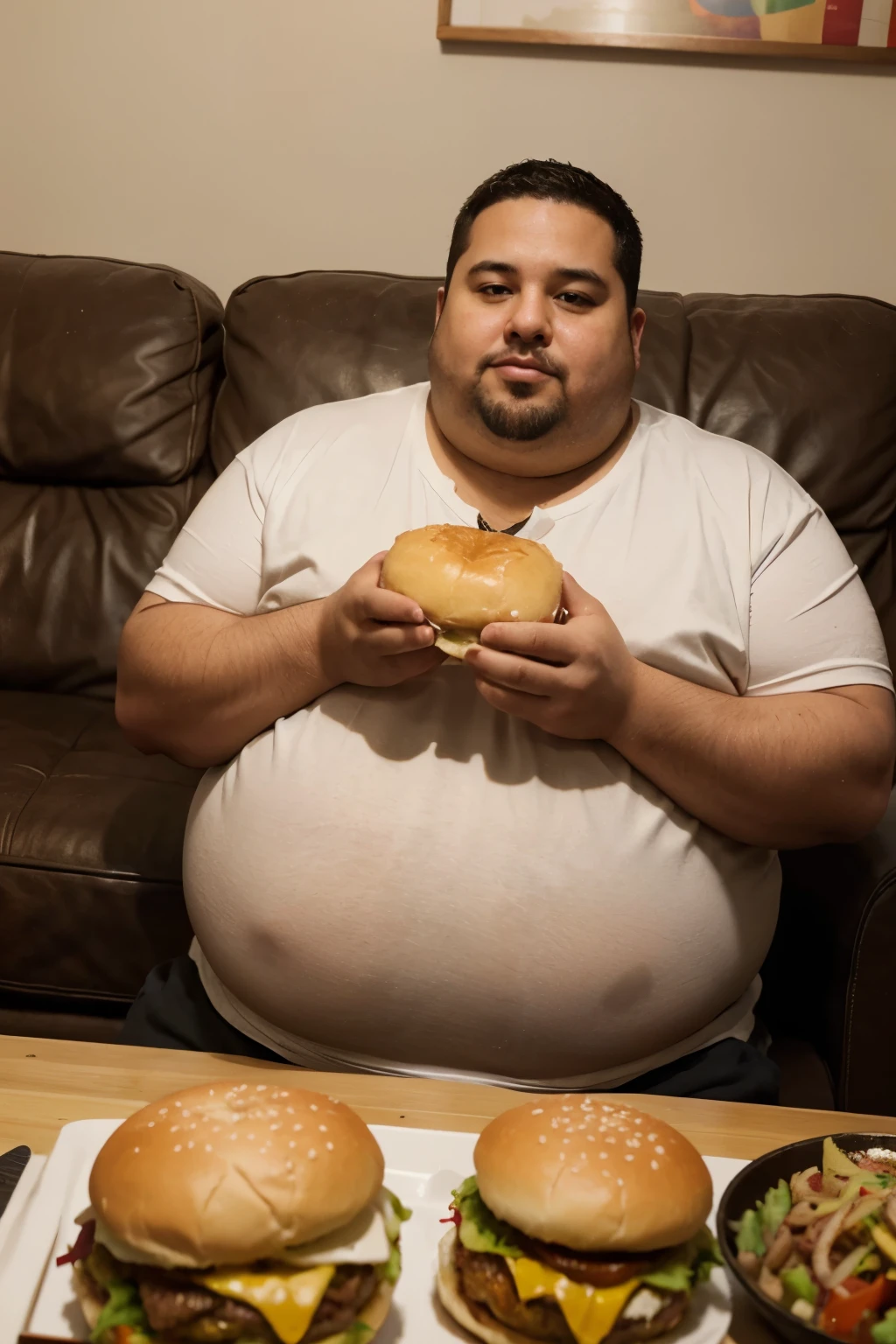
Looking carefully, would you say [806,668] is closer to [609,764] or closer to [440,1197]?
[609,764]

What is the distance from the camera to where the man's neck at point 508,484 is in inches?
58.7

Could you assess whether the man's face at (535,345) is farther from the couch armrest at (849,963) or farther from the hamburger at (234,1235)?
the hamburger at (234,1235)

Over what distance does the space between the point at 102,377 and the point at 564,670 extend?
1391 millimetres

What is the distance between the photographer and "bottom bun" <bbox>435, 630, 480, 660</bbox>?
46.4 inches

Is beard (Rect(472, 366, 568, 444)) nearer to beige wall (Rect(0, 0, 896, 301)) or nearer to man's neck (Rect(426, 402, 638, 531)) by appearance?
man's neck (Rect(426, 402, 638, 531))

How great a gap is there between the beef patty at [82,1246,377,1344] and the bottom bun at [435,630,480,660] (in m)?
0.60

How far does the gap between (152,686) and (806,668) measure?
759mm

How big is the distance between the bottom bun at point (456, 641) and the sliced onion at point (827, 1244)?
1.97 ft

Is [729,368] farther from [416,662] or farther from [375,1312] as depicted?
[375,1312]

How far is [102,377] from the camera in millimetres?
2201

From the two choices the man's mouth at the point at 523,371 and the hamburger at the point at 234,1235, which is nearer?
the hamburger at the point at 234,1235

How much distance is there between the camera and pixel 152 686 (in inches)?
53.9

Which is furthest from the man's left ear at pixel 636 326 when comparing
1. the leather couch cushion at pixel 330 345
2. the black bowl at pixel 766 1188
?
the black bowl at pixel 766 1188

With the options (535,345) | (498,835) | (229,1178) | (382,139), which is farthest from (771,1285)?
(382,139)
